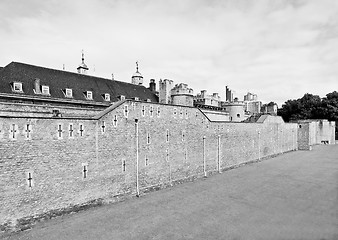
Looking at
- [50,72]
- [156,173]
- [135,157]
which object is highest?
[50,72]

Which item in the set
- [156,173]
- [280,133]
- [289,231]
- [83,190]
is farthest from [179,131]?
[280,133]

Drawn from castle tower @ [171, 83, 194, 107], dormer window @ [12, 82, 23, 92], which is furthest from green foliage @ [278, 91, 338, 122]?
dormer window @ [12, 82, 23, 92]

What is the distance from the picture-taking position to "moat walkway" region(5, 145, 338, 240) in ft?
46.5

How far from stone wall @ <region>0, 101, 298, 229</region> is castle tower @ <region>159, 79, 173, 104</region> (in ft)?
32.5

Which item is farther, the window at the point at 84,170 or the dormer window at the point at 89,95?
the dormer window at the point at 89,95

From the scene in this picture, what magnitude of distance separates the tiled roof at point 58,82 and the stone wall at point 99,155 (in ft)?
33.3

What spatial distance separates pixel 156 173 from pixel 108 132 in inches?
273

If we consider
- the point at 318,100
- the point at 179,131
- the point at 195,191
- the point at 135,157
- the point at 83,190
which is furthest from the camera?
the point at 318,100

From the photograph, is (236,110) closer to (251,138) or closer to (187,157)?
(251,138)

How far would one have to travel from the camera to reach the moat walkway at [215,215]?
14180 mm

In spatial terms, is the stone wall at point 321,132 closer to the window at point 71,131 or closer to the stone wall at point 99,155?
the stone wall at point 99,155

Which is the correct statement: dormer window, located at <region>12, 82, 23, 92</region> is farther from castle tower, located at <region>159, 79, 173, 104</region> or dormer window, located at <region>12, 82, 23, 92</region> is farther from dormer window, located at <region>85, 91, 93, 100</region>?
castle tower, located at <region>159, 79, 173, 104</region>

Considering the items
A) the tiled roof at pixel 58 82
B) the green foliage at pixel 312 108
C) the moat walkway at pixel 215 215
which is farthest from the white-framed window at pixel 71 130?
the green foliage at pixel 312 108

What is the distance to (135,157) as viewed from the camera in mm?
21859
